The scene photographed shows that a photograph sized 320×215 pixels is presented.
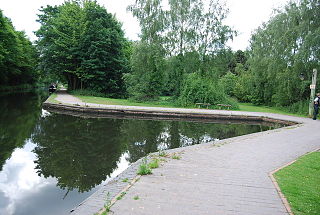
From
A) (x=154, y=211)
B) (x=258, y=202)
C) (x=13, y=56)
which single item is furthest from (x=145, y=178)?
(x=13, y=56)

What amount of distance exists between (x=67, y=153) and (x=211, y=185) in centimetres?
544

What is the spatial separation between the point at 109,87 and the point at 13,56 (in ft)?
50.0

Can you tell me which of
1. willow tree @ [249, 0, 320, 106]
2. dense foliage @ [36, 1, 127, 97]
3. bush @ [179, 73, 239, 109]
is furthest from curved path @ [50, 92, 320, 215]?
dense foliage @ [36, 1, 127, 97]

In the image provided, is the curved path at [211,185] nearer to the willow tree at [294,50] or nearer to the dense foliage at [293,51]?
the willow tree at [294,50]

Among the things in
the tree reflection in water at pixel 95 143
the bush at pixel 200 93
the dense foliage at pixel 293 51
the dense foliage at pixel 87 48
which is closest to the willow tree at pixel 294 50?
the dense foliage at pixel 293 51

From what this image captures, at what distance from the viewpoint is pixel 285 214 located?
13.1 ft

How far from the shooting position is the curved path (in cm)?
407

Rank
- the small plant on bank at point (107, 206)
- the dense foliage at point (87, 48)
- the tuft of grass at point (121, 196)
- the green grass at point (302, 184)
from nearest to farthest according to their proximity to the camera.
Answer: the small plant on bank at point (107, 206)
the green grass at point (302, 184)
the tuft of grass at point (121, 196)
the dense foliage at point (87, 48)

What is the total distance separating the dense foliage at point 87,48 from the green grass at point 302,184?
101 feet

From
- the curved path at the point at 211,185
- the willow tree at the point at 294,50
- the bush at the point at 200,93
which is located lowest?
the curved path at the point at 211,185

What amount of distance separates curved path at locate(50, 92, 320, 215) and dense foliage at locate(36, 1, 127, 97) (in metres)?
29.2

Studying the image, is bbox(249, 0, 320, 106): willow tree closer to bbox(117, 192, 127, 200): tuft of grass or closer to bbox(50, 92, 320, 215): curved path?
bbox(50, 92, 320, 215): curved path

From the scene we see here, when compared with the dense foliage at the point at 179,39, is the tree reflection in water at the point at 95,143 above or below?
below

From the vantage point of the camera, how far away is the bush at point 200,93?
25.1 metres
